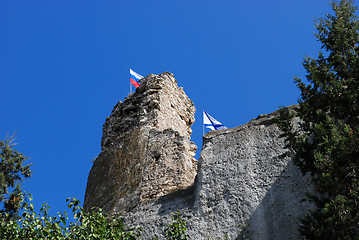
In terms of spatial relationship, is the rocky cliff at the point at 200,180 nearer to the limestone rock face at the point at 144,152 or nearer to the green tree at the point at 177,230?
the limestone rock face at the point at 144,152

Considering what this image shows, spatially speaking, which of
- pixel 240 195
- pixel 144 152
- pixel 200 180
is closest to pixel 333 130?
pixel 240 195

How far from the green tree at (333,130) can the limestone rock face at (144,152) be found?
393cm

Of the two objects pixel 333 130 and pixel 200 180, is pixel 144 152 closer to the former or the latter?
pixel 200 180

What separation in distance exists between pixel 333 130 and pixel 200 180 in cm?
327

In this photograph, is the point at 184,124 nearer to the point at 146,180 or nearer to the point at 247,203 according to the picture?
the point at 146,180

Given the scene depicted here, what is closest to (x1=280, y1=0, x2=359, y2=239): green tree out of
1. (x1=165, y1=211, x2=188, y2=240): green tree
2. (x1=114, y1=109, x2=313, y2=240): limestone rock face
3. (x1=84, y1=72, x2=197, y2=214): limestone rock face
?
(x1=114, y1=109, x2=313, y2=240): limestone rock face

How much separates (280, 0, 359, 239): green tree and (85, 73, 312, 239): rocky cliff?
2.63 feet

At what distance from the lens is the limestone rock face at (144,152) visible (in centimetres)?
1177

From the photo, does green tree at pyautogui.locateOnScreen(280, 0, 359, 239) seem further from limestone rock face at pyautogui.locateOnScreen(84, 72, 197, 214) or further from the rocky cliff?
limestone rock face at pyautogui.locateOnScreen(84, 72, 197, 214)

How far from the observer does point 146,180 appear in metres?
11.9

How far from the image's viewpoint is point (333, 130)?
7.76 m

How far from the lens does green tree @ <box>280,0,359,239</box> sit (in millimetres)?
7238

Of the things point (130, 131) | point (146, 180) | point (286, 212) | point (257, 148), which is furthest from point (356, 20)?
point (130, 131)

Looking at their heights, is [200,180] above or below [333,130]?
above
